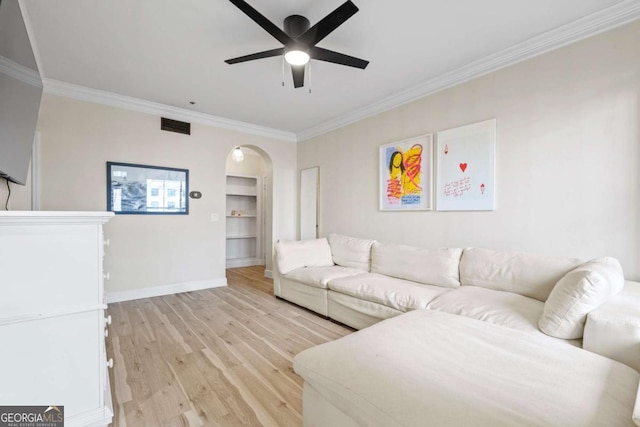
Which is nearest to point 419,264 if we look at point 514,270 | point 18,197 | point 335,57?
point 514,270

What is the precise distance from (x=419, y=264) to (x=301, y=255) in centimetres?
154

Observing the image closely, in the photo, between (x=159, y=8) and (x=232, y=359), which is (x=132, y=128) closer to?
(x=159, y=8)

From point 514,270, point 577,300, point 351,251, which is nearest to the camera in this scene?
point 577,300

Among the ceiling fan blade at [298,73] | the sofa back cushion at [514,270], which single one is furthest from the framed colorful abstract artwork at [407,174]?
the ceiling fan blade at [298,73]

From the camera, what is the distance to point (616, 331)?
4.60 ft

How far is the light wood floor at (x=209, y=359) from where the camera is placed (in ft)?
5.37

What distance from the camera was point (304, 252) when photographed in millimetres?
3787

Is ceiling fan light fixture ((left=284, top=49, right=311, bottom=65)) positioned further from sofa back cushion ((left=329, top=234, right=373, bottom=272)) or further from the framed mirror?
the framed mirror

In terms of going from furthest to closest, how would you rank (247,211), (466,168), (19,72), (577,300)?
1. (247,211)
2. (466,168)
3. (19,72)
4. (577,300)

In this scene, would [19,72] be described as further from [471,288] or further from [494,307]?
[471,288]

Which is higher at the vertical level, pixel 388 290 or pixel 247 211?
pixel 247 211

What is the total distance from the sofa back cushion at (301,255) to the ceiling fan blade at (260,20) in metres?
2.40

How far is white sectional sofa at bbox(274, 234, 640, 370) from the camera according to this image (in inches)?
60.7

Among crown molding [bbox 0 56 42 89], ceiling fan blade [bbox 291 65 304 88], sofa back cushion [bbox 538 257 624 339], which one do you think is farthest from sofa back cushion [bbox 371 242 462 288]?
crown molding [bbox 0 56 42 89]
